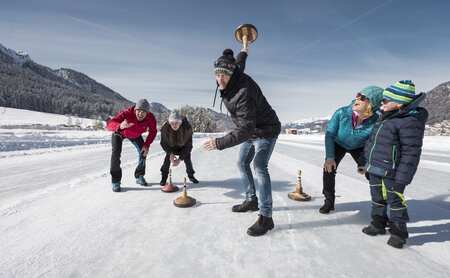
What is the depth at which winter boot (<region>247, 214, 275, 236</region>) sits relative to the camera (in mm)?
3035

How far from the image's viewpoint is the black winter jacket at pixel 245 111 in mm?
2898

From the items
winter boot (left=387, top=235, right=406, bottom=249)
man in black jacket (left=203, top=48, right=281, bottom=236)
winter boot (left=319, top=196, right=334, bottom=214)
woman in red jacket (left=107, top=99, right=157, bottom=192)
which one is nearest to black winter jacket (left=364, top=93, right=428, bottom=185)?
winter boot (left=387, top=235, right=406, bottom=249)

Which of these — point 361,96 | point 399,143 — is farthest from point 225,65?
point 399,143

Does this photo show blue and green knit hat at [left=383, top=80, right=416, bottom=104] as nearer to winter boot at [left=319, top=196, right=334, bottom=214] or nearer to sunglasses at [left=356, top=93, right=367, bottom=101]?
sunglasses at [left=356, top=93, right=367, bottom=101]

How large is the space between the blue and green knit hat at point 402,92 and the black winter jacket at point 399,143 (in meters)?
0.07

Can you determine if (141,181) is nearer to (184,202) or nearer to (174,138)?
(174,138)

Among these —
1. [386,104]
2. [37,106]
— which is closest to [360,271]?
[386,104]

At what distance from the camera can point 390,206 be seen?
2.83 metres

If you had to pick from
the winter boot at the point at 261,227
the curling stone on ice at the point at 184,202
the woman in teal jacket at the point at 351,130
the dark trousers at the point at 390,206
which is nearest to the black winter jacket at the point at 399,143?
the dark trousers at the point at 390,206

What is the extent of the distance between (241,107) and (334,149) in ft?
6.44

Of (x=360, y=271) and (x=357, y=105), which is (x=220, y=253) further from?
(x=357, y=105)

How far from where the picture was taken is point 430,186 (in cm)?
573

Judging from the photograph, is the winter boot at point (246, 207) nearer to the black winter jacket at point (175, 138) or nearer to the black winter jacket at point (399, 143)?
the black winter jacket at point (399, 143)

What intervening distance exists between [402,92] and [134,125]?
16.1ft
